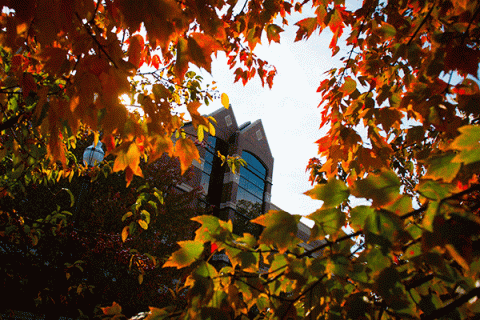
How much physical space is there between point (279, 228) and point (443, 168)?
0.53 meters

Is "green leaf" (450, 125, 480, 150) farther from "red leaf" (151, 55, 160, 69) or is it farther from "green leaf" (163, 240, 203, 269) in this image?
"red leaf" (151, 55, 160, 69)

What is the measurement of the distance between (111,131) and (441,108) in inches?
59.1

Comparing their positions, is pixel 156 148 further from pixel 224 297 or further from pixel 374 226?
pixel 374 226

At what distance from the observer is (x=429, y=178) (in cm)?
90

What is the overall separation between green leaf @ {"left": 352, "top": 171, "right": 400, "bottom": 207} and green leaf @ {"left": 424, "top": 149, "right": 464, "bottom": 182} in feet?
0.36

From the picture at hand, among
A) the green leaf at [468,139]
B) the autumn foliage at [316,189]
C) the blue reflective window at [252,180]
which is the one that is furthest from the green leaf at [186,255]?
the blue reflective window at [252,180]

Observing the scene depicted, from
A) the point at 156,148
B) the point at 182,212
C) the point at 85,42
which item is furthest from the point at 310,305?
the point at 182,212

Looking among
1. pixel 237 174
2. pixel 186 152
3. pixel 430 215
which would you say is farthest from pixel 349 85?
pixel 237 174

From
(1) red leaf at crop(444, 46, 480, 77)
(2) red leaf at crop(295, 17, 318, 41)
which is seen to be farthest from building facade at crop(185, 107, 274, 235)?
(1) red leaf at crop(444, 46, 480, 77)

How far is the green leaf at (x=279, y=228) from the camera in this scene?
3.31ft

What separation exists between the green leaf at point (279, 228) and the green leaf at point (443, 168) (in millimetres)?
430

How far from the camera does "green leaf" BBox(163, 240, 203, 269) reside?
1122mm

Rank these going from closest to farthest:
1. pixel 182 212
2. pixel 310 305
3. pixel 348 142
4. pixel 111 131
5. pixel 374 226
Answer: pixel 374 226 < pixel 310 305 < pixel 111 131 < pixel 348 142 < pixel 182 212

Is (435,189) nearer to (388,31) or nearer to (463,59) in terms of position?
(463,59)
